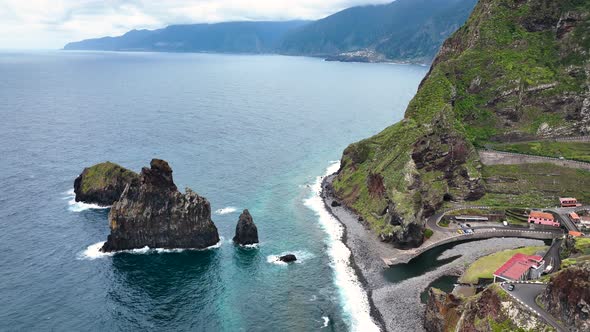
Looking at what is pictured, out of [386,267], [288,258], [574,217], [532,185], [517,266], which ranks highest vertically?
[517,266]

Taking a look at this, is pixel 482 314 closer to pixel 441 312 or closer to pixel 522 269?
pixel 441 312

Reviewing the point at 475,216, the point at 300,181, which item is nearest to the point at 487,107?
the point at 475,216

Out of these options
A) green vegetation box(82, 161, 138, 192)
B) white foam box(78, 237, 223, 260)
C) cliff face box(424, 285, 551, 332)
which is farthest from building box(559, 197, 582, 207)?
green vegetation box(82, 161, 138, 192)

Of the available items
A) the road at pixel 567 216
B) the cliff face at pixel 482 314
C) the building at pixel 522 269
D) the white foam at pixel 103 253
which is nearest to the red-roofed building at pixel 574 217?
the road at pixel 567 216

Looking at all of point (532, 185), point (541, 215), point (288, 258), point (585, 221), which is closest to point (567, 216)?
point (585, 221)

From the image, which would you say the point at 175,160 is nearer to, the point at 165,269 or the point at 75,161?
the point at 75,161

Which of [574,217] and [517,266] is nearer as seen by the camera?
[517,266]

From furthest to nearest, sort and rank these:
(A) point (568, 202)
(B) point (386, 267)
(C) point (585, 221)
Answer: (A) point (568, 202) → (C) point (585, 221) → (B) point (386, 267)
